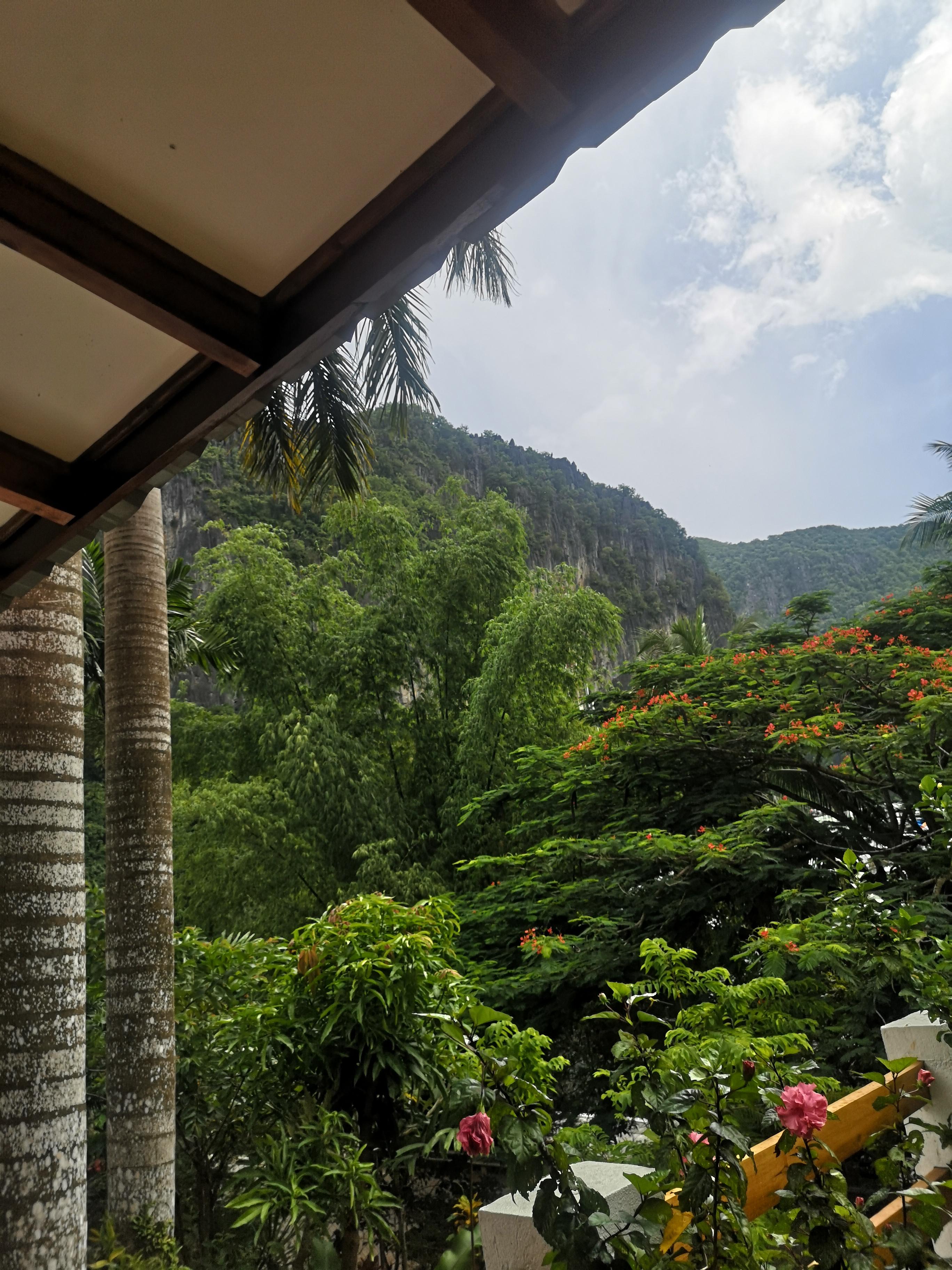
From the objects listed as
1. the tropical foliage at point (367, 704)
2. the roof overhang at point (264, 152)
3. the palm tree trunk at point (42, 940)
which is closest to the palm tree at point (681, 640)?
the tropical foliage at point (367, 704)

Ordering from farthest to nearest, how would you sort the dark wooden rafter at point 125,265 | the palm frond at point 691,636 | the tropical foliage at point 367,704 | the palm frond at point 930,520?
1. the palm frond at point 930,520
2. the palm frond at point 691,636
3. the tropical foliage at point 367,704
4. the dark wooden rafter at point 125,265

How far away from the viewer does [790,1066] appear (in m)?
1.61

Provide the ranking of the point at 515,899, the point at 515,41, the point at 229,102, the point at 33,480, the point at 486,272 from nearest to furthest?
1. the point at 515,41
2. the point at 229,102
3. the point at 33,480
4. the point at 486,272
5. the point at 515,899

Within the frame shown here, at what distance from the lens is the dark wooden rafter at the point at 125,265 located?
1019 millimetres

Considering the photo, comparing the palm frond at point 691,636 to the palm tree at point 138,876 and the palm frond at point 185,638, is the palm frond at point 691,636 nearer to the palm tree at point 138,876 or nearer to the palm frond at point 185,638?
the palm frond at point 185,638

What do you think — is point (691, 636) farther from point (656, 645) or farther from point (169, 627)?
point (169, 627)

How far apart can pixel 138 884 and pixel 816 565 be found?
114ft

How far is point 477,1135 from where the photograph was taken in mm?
1233

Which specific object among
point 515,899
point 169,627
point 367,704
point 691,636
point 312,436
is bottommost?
point 515,899

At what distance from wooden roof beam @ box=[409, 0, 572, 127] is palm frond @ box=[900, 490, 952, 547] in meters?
18.7

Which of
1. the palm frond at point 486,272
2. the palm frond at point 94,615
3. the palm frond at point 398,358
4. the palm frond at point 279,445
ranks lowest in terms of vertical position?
the palm frond at point 94,615

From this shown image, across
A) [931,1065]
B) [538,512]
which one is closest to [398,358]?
[931,1065]

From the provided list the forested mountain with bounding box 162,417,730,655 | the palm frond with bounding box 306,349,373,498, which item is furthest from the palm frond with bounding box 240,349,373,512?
the forested mountain with bounding box 162,417,730,655

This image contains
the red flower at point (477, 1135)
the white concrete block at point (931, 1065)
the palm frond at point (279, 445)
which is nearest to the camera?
the red flower at point (477, 1135)
